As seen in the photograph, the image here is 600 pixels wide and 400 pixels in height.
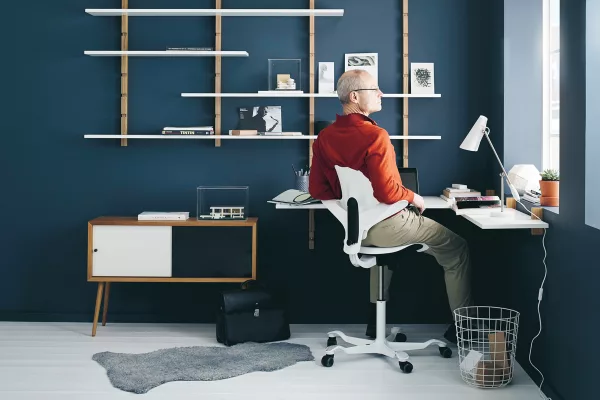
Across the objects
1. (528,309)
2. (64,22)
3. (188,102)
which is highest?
(64,22)

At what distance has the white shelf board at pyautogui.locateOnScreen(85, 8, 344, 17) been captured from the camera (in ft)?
15.3

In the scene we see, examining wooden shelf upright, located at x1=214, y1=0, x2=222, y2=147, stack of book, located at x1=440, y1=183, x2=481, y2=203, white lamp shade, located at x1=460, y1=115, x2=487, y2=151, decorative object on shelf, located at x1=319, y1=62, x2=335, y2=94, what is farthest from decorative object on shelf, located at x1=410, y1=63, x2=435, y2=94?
wooden shelf upright, located at x1=214, y1=0, x2=222, y2=147

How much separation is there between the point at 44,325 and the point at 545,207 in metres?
3.07

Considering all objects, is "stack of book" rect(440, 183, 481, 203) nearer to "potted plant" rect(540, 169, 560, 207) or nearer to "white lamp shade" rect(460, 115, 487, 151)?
"white lamp shade" rect(460, 115, 487, 151)

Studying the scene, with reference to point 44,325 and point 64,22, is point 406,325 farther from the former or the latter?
point 64,22

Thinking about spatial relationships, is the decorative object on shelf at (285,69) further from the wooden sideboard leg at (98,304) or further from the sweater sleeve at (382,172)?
the wooden sideboard leg at (98,304)

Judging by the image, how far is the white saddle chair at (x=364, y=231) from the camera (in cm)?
375

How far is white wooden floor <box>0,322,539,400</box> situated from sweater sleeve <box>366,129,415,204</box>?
88 centimetres

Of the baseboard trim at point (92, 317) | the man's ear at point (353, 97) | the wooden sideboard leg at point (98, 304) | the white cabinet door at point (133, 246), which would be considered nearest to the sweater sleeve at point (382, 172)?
the man's ear at point (353, 97)

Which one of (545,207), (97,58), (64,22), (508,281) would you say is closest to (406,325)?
(508,281)

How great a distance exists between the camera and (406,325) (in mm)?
4910

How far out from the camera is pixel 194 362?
400cm

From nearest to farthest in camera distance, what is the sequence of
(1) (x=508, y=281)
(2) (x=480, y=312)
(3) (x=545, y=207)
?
(3) (x=545, y=207) → (1) (x=508, y=281) → (2) (x=480, y=312)

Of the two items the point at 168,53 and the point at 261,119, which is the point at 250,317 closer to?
the point at 261,119
